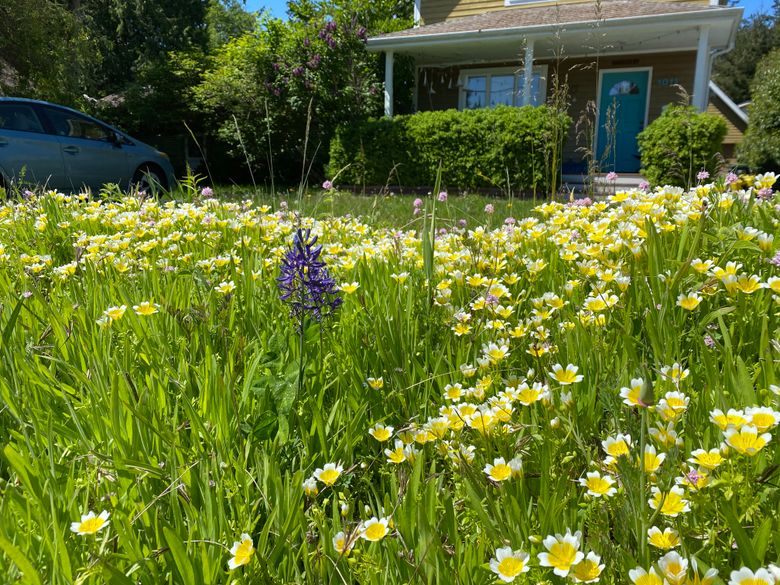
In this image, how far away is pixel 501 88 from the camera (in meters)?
16.9

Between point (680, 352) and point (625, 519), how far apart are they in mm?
901

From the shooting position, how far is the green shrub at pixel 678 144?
1009 cm

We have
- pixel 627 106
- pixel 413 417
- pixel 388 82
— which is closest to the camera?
pixel 413 417

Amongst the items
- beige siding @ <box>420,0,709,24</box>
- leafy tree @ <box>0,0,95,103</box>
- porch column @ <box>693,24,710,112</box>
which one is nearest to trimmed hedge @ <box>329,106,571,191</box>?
porch column @ <box>693,24,710,112</box>

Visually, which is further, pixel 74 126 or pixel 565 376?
pixel 74 126

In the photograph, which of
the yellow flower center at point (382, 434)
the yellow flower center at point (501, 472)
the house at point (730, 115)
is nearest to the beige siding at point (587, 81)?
the house at point (730, 115)

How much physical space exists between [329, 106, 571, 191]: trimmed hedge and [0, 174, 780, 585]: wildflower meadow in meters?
8.93

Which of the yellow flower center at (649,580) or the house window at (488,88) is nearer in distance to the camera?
the yellow flower center at (649,580)

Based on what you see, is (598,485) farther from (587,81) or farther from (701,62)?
(587,81)

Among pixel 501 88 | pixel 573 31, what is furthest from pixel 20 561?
pixel 501 88

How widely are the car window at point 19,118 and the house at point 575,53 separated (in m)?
8.60

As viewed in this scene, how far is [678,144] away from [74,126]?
1091 centimetres

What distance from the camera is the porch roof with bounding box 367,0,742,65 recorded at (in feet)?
39.5

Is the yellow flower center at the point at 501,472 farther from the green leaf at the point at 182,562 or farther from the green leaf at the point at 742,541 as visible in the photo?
the green leaf at the point at 182,562
